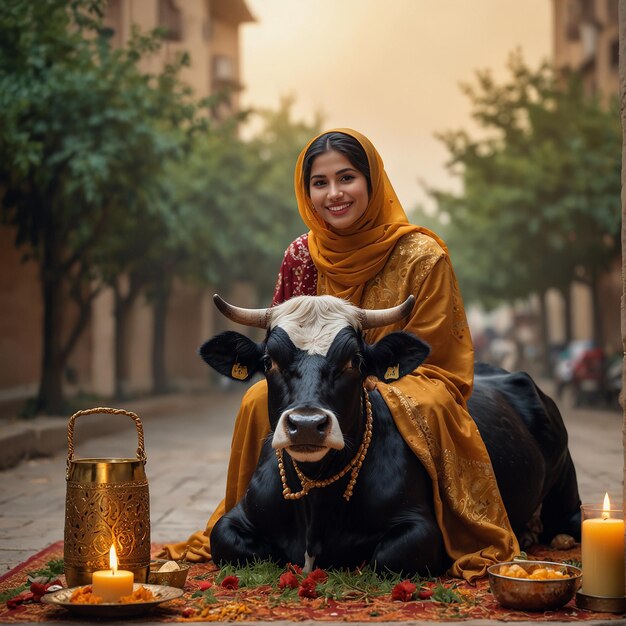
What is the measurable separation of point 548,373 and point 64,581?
32104 millimetres

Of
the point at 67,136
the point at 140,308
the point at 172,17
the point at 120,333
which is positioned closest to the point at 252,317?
the point at 67,136

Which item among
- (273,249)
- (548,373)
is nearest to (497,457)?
(273,249)

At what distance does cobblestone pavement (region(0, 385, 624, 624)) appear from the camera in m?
6.74

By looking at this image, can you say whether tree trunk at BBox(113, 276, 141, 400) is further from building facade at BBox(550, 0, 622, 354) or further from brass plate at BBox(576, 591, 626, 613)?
brass plate at BBox(576, 591, 626, 613)

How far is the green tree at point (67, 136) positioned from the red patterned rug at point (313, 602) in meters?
8.80

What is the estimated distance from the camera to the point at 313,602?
4.31 meters

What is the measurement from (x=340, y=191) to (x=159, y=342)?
2040cm

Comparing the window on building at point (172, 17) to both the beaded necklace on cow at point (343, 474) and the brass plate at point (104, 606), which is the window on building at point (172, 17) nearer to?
the beaded necklace on cow at point (343, 474)

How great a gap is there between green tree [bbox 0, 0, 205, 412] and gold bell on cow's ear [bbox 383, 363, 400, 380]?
8.68 m

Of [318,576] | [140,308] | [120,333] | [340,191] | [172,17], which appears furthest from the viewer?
[140,308]

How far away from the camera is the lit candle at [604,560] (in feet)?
13.8

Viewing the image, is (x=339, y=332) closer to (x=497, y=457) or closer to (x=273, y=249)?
(x=497, y=457)

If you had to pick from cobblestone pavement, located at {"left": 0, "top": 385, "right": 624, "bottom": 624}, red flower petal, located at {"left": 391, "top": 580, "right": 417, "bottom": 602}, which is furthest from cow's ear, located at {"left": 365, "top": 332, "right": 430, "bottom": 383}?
cobblestone pavement, located at {"left": 0, "top": 385, "right": 624, "bottom": 624}

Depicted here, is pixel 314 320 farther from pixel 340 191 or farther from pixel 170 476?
pixel 170 476
